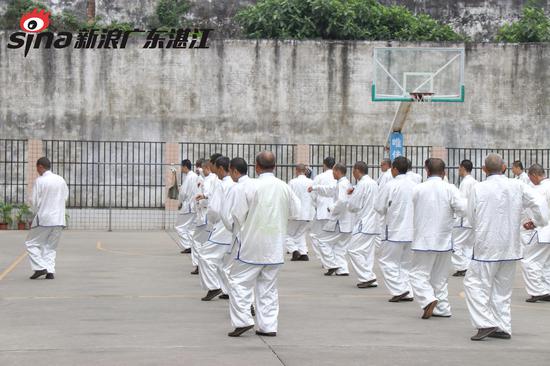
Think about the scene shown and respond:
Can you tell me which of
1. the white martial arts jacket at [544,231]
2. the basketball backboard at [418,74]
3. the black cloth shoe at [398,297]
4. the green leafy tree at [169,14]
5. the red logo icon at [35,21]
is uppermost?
the green leafy tree at [169,14]

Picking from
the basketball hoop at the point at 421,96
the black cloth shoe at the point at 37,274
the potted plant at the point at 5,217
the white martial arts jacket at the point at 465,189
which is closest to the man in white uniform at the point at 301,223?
the white martial arts jacket at the point at 465,189

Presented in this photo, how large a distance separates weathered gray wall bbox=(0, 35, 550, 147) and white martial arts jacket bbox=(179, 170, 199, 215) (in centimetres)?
1195

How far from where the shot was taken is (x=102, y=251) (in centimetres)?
1961

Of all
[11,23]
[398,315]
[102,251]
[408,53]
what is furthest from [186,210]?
[11,23]

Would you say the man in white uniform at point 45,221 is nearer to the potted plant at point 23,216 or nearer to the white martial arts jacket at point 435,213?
the white martial arts jacket at point 435,213

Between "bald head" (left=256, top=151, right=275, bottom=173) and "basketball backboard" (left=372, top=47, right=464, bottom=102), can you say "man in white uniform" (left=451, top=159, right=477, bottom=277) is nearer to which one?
"bald head" (left=256, top=151, right=275, bottom=173)

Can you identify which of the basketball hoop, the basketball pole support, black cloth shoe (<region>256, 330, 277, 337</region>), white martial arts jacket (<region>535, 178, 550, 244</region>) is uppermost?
the basketball hoop

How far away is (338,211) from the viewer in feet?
50.1

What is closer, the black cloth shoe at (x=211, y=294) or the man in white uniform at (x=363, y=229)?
the black cloth shoe at (x=211, y=294)

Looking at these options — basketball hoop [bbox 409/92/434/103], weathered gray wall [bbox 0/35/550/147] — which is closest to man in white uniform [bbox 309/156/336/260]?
basketball hoop [bbox 409/92/434/103]

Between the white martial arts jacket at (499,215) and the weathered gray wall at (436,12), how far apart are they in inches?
1090

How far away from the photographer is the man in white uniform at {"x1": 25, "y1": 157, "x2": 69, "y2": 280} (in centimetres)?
1458

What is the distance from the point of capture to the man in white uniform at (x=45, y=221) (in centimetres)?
1458

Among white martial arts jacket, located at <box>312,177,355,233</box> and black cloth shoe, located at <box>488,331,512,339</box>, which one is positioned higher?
white martial arts jacket, located at <box>312,177,355,233</box>
